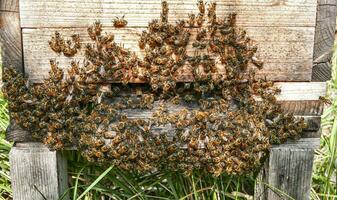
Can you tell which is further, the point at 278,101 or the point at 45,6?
the point at 278,101

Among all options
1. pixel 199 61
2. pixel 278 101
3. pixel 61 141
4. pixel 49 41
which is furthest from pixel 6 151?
pixel 278 101

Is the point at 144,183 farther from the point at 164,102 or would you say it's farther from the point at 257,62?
the point at 257,62

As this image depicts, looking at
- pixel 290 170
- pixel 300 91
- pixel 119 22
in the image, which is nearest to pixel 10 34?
pixel 119 22

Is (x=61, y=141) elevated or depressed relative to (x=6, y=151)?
elevated

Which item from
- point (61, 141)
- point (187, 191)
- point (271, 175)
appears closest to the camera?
point (61, 141)

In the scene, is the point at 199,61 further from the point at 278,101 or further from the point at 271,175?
the point at 271,175
